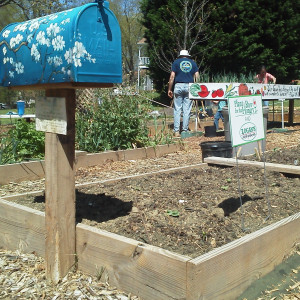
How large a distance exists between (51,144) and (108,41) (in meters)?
0.80

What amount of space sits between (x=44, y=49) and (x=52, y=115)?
0.45 meters

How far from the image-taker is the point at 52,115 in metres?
3.14

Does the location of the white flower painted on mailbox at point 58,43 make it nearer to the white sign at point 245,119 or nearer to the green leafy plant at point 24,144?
the white sign at point 245,119

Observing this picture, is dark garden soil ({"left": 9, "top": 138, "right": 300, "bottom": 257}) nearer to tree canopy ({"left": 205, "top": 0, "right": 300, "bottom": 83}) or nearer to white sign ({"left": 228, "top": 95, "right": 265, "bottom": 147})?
white sign ({"left": 228, "top": 95, "right": 265, "bottom": 147})

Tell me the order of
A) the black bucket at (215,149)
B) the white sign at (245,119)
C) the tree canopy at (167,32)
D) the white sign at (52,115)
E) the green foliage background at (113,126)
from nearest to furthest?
the white sign at (52,115)
the white sign at (245,119)
the black bucket at (215,149)
the green foliage background at (113,126)
the tree canopy at (167,32)

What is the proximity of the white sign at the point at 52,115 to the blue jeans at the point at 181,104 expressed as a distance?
297 inches

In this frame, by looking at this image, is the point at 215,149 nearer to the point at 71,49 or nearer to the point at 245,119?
the point at 245,119

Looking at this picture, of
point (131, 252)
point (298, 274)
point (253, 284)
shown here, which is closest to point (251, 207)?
point (298, 274)

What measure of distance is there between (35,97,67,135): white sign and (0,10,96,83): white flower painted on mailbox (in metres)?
0.19

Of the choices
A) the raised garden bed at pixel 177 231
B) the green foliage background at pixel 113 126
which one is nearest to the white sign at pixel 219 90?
the green foliage background at pixel 113 126

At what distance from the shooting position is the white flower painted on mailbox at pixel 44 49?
2818 millimetres

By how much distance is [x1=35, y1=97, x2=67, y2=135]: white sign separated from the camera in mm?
3050

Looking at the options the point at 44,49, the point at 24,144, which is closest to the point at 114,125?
the point at 24,144

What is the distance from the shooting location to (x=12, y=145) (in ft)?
21.1
